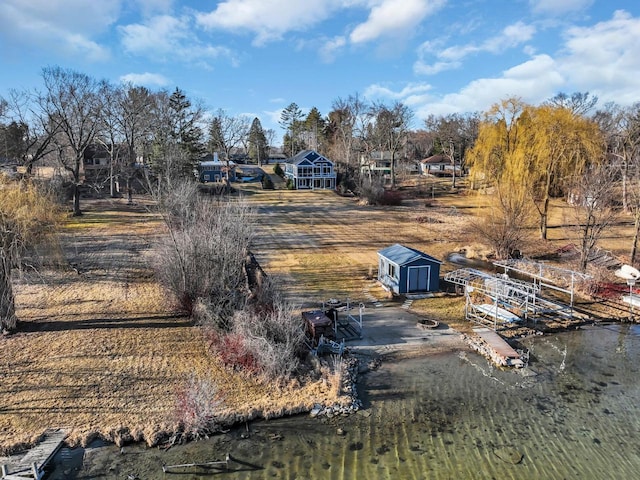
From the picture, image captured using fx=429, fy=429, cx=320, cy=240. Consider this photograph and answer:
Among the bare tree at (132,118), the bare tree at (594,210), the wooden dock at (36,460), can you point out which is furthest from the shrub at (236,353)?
the bare tree at (132,118)

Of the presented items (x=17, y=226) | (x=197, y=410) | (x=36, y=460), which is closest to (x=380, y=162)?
(x=17, y=226)

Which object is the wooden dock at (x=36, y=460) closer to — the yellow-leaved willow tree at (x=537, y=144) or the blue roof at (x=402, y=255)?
the blue roof at (x=402, y=255)

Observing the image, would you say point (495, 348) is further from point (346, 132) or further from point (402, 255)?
point (346, 132)

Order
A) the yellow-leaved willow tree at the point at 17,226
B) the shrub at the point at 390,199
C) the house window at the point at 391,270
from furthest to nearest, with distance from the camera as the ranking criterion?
1. the shrub at the point at 390,199
2. the house window at the point at 391,270
3. the yellow-leaved willow tree at the point at 17,226

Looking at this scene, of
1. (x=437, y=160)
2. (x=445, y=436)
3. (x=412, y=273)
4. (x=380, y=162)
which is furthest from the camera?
(x=437, y=160)

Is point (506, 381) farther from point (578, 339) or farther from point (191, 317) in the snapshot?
point (191, 317)

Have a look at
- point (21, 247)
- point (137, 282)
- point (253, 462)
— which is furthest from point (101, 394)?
point (137, 282)

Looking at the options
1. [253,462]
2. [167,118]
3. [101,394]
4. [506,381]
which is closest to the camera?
[253,462]
